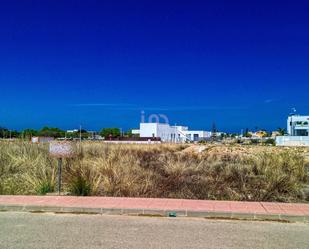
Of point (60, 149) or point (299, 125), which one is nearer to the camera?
point (60, 149)

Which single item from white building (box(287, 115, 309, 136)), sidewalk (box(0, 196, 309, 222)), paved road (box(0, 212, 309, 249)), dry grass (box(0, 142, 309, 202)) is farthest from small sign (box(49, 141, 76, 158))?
white building (box(287, 115, 309, 136))

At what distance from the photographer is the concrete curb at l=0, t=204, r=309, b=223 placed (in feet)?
30.5

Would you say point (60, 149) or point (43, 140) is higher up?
point (43, 140)

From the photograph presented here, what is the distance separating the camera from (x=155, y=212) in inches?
384

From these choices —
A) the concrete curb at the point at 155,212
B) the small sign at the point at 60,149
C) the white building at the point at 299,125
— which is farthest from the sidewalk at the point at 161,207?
the white building at the point at 299,125

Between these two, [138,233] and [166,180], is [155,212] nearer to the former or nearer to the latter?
[138,233]

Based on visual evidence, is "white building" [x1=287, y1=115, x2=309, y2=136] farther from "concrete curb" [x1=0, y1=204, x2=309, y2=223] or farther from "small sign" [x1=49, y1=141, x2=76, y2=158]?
"concrete curb" [x1=0, y1=204, x2=309, y2=223]

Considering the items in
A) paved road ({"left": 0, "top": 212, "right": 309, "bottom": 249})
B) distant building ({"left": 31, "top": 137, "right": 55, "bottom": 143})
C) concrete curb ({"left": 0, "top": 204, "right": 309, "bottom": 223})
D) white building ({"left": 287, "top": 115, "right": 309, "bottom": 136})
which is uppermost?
white building ({"left": 287, "top": 115, "right": 309, "bottom": 136})

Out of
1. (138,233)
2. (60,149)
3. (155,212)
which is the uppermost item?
(60,149)

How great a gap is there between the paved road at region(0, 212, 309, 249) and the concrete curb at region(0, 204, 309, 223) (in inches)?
12.7

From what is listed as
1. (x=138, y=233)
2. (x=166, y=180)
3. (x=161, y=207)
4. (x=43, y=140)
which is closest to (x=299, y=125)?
(x=43, y=140)

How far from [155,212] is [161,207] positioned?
0.32 meters

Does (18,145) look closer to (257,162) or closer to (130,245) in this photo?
(257,162)

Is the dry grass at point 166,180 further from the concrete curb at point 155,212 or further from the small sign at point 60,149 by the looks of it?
the concrete curb at point 155,212
